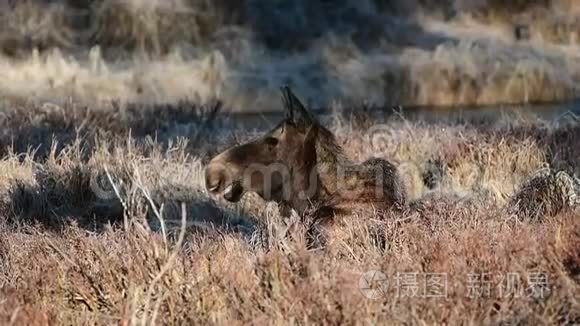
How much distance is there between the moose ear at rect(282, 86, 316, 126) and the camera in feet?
17.9

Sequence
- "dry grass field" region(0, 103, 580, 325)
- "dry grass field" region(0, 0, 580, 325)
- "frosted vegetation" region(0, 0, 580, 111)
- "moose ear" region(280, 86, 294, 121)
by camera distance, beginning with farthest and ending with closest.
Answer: "frosted vegetation" region(0, 0, 580, 111) → "moose ear" region(280, 86, 294, 121) → "dry grass field" region(0, 0, 580, 325) → "dry grass field" region(0, 103, 580, 325)

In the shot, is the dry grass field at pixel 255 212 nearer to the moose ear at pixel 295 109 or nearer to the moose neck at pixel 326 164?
the moose neck at pixel 326 164

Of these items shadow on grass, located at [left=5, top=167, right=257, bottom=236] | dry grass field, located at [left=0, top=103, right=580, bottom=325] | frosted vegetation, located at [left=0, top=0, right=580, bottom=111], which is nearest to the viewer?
dry grass field, located at [left=0, top=103, right=580, bottom=325]

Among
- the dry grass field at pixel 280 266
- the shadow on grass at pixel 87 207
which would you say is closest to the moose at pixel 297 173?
the dry grass field at pixel 280 266

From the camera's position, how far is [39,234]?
5.25 metres

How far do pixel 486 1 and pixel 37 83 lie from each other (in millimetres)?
11353

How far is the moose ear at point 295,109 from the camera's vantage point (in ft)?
17.9

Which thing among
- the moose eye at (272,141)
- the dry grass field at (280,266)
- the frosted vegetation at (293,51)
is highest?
the moose eye at (272,141)

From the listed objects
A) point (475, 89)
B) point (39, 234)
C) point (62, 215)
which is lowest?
point (475, 89)

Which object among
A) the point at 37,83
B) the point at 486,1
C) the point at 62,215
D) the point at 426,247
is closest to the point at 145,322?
the point at 426,247

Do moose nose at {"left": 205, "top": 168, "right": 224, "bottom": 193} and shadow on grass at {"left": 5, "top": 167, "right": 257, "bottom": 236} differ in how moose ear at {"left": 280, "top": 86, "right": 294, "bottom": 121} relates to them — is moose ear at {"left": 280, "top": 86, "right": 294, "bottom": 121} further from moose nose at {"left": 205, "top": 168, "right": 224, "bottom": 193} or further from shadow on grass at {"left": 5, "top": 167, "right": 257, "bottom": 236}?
shadow on grass at {"left": 5, "top": 167, "right": 257, "bottom": 236}

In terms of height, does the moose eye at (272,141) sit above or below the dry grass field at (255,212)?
above

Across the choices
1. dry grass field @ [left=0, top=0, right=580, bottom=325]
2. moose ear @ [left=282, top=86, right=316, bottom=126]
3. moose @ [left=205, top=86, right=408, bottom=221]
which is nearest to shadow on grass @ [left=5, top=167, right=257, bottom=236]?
dry grass field @ [left=0, top=0, right=580, bottom=325]

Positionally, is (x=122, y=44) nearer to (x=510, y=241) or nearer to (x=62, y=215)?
(x=62, y=215)
